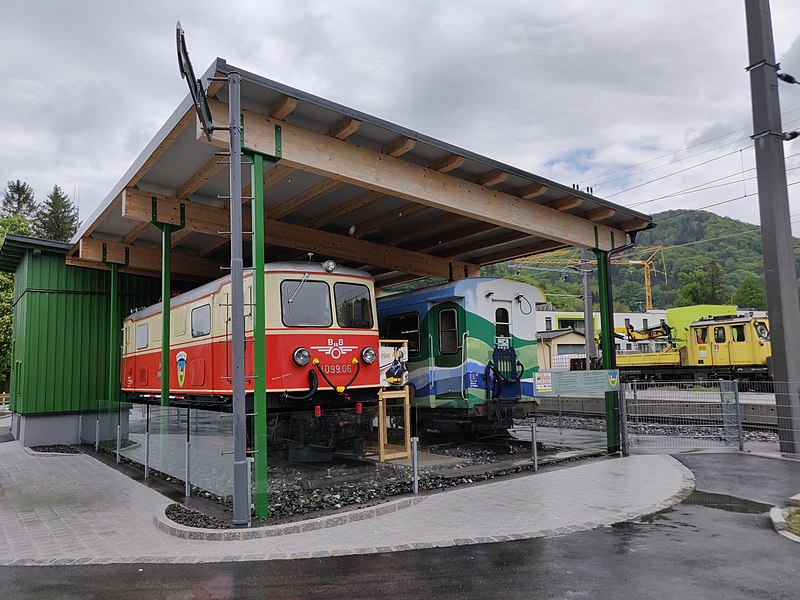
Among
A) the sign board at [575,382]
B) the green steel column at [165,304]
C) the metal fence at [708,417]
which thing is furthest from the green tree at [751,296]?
the green steel column at [165,304]

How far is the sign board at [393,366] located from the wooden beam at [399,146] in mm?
3746

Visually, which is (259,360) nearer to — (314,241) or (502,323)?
(314,241)

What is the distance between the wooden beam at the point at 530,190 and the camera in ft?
34.9

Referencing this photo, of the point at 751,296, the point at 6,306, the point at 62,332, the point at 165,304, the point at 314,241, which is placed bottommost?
the point at 62,332

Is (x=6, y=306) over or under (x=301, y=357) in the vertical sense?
over

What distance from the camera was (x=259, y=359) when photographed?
7.32 meters

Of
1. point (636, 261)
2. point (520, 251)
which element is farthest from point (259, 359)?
point (636, 261)

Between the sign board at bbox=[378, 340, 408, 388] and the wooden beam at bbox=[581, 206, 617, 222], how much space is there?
4.52 metres

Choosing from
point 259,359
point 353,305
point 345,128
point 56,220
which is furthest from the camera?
point 56,220

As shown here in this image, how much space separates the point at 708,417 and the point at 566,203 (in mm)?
5165

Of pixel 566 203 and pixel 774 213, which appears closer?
pixel 774 213

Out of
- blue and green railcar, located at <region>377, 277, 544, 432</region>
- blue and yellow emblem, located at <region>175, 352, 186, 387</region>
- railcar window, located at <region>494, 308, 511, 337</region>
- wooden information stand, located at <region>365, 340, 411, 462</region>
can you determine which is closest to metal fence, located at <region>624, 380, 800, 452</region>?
blue and green railcar, located at <region>377, 277, 544, 432</region>

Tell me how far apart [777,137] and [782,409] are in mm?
4756

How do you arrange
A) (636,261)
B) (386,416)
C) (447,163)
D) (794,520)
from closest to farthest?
1. (794,520)
2. (447,163)
3. (386,416)
4. (636,261)
